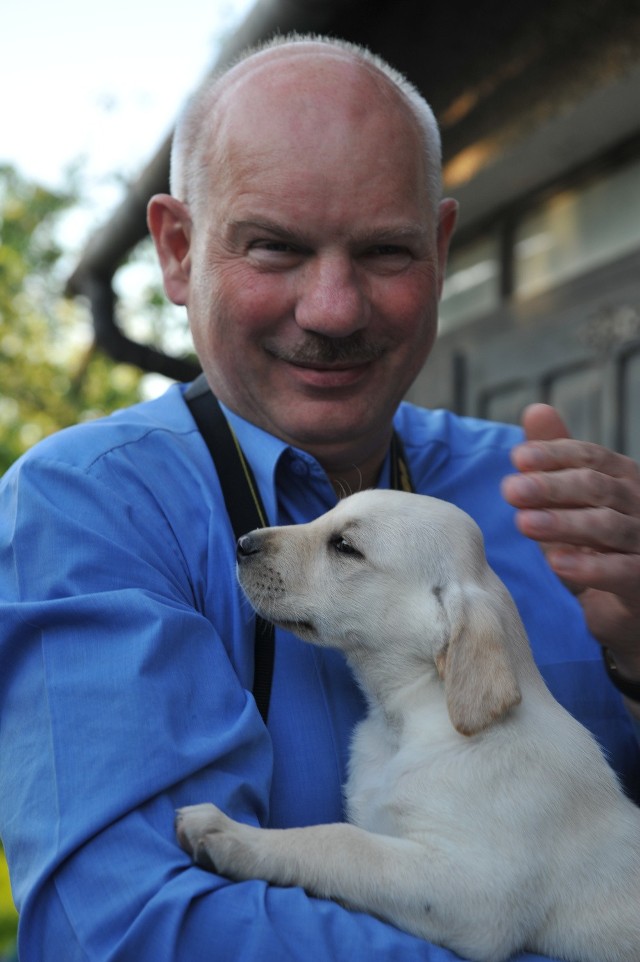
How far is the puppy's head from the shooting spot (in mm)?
2295

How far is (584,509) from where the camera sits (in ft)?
7.20

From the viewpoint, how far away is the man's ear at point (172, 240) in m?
2.84

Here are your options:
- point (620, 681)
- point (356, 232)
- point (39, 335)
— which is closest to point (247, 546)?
point (356, 232)

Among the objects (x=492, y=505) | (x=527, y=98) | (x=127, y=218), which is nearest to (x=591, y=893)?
(x=492, y=505)

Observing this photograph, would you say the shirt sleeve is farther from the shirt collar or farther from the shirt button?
the shirt button

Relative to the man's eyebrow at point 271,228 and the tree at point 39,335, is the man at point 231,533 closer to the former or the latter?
the man's eyebrow at point 271,228

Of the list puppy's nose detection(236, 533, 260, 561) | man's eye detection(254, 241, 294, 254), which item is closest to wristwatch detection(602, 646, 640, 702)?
puppy's nose detection(236, 533, 260, 561)

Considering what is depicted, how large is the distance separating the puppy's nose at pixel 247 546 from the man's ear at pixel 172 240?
2.77 ft

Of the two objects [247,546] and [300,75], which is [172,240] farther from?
[247,546]

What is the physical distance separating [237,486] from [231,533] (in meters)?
0.13

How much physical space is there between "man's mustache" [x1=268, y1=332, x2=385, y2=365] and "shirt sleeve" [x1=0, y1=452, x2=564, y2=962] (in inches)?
26.3

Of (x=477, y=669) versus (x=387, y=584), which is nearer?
(x=477, y=669)

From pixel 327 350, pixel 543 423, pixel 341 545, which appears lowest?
pixel 341 545

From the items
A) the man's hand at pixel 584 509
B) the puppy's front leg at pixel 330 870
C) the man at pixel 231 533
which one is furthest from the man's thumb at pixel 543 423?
the puppy's front leg at pixel 330 870
